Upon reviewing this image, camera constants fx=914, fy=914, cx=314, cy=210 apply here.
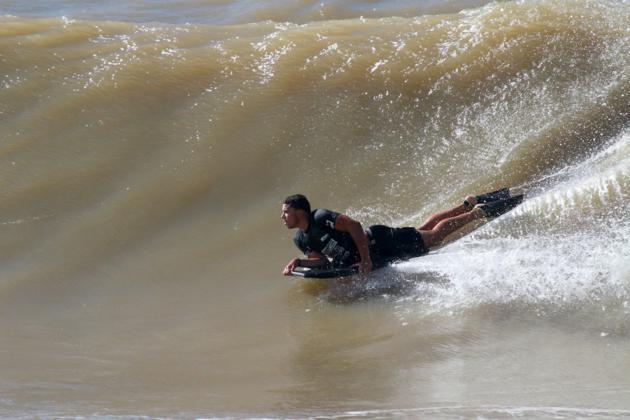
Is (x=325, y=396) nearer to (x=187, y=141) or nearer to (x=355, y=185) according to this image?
(x=355, y=185)

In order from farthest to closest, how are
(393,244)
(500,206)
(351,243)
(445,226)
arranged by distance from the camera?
(500,206) → (445,226) → (393,244) → (351,243)

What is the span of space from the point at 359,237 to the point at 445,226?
921 mm

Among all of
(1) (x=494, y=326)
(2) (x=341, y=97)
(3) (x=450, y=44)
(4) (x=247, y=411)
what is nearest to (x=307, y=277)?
(1) (x=494, y=326)

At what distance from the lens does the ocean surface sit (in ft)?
18.5

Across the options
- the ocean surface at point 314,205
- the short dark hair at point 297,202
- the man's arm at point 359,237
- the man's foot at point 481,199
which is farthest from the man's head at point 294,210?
the man's foot at point 481,199

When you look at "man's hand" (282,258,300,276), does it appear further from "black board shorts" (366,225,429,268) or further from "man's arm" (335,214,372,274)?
"black board shorts" (366,225,429,268)

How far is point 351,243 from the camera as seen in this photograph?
7703mm

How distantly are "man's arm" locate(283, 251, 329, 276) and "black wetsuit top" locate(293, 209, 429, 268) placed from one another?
46 millimetres

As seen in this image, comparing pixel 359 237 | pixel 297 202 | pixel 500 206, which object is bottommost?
pixel 359 237

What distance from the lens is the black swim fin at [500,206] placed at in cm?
805

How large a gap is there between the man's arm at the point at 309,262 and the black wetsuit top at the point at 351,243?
46mm

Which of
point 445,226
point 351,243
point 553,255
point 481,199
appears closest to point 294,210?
point 351,243

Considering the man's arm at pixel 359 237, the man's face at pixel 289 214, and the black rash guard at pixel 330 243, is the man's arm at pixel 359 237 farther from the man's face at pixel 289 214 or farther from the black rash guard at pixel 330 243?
the man's face at pixel 289 214

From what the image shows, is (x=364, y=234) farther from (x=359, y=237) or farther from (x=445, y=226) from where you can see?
(x=445, y=226)
